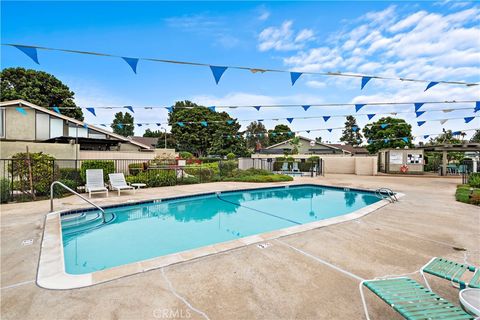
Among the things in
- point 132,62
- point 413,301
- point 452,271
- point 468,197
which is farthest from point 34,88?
point 468,197

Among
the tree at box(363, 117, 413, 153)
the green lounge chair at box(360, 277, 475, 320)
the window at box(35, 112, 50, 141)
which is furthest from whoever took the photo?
the tree at box(363, 117, 413, 153)

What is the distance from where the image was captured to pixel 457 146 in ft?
50.4

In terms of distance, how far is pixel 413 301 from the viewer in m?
1.70

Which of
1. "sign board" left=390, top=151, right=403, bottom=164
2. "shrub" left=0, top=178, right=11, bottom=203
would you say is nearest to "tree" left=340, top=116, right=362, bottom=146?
"sign board" left=390, top=151, right=403, bottom=164

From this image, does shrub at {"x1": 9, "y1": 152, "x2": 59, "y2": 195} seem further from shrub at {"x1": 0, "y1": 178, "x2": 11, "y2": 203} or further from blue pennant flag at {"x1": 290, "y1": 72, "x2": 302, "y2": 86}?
blue pennant flag at {"x1": 290, "y1": 72, "x2": 302, "y2": 86}

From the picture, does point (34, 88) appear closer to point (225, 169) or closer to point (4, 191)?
point (4, 191)

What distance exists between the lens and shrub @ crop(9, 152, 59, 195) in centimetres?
744

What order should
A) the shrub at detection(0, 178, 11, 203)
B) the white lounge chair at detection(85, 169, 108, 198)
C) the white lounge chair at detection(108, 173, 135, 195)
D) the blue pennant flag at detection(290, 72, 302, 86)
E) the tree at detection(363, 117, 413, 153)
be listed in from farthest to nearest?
the tree at detection(363, 117, 413, 153) < the white lounge chair at detection(108, 173, 135, 195) < the white lounge chair at detection(85, 169, 108, 198) < the shrub at detection(0, 178, 11, 203) < the blue pennant flag at detection(290, 72, 302, 86)

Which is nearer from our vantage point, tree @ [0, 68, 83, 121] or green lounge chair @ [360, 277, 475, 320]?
green lounge chair @ [360, 277, 475, 320]

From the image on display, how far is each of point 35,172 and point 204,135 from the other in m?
30.4

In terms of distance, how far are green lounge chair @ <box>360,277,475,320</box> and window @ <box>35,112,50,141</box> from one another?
56.0 feet

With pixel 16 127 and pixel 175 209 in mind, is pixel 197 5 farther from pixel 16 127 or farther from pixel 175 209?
pixel 16 127

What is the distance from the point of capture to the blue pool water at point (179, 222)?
14.2 feet

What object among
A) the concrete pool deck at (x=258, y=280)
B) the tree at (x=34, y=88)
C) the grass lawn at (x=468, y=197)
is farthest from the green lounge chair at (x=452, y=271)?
the tree at (x=34, y=88)
